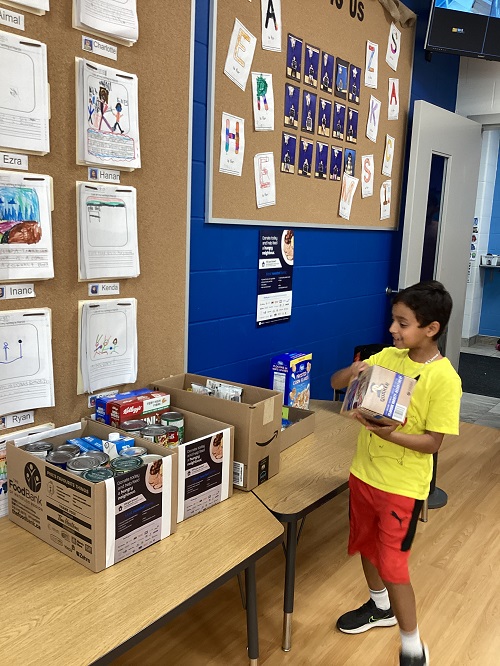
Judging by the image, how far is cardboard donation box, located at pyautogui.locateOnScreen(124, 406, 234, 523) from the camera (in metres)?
1.54

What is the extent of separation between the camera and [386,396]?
59.9 inches

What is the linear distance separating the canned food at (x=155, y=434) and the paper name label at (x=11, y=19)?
1118 millimetres

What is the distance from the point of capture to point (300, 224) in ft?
9.19

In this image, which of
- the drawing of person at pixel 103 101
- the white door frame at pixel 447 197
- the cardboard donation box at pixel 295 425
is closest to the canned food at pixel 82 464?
the cardboard donation box at pixel 295 425

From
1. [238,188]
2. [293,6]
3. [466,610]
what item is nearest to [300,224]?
[238,188]

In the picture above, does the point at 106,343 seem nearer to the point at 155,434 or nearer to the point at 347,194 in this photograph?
the point at 155,434

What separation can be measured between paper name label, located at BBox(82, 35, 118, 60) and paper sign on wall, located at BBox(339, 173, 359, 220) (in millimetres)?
1601

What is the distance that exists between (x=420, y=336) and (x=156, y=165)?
102 centimetres

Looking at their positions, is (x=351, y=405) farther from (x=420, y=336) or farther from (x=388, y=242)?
(x=388, y=242)

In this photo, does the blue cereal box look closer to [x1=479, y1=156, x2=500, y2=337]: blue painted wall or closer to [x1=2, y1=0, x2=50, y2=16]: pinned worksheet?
[x1=2, y1=0, x2=50, y2=16]: pinned worksheet

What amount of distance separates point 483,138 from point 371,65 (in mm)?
3802

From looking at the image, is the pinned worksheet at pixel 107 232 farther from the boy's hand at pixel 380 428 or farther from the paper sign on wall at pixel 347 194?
the paper sign on wall at pixel 347 194

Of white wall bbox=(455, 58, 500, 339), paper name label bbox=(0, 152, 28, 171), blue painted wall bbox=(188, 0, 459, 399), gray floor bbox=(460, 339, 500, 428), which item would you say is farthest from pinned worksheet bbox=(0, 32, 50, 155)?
gray floor bbox=(460, 339, 500, 428)

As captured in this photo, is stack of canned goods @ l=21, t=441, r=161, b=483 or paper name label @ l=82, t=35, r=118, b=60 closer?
stack of canned goods @ l=21, t=441, r=161, b=483
